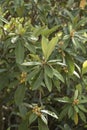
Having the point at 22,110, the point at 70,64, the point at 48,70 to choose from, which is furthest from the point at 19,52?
the point at 22,110

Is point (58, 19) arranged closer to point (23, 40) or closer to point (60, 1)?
point (60, 1)

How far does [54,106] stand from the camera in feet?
7.63


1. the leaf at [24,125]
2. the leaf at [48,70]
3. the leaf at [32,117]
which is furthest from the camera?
the leaf at [24,125]

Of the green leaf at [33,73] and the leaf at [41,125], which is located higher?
the green leaf at [33,73]

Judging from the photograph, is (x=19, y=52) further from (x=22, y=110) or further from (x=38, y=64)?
(x=22, y=110)

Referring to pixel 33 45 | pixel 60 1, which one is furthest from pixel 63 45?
pixel 60 1

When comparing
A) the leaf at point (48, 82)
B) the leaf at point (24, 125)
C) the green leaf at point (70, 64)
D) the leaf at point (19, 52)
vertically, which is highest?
the leaf at point (19, 52)

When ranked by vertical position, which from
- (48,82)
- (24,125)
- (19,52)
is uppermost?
(19,52)

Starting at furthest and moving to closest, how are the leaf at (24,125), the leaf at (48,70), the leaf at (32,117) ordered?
1. the leaf at (24,125)
2. the leaf at (32,117)
3. the leaf at (48,70)

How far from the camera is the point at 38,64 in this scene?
61.3 inches

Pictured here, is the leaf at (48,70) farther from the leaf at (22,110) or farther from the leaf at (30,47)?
the leaf at (22,110)

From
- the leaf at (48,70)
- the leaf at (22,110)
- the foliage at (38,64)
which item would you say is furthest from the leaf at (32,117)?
the leaf at (48,70)

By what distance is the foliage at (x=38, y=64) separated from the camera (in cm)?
159

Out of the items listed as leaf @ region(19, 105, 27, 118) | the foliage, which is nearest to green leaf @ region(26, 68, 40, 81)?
the foliage
